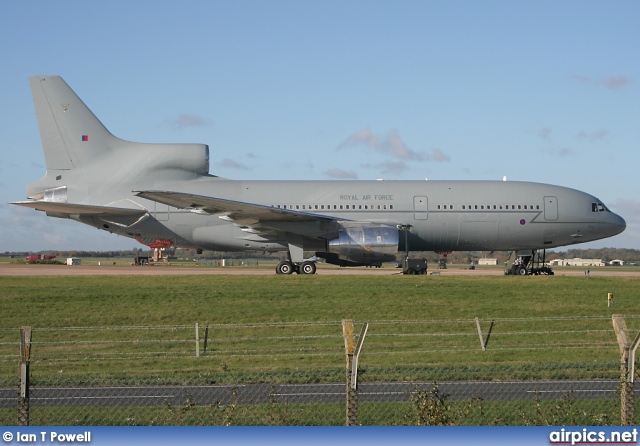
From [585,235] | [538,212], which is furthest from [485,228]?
[585,235]

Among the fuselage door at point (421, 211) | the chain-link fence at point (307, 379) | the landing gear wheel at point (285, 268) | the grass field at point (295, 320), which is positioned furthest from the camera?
the fuselage door at point (421, 211)

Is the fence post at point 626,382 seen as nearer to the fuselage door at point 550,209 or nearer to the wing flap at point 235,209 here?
the wing flap at point 235,209

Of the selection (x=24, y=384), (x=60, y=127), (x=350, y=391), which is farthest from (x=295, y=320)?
(x=60, y=127)

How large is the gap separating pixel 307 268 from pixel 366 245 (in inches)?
135

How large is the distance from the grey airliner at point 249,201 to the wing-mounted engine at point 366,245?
55 cm

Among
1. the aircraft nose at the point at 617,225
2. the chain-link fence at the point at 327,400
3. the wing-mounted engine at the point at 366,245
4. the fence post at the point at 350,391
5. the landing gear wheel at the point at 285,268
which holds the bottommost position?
the chain-link fence at the point at 327,400

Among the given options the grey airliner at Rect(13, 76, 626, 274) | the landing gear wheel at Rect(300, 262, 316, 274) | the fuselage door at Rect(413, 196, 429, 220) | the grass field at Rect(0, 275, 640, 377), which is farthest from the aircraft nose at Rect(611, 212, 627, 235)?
the landing gear wheel at Rect(300, 262, 316, 274)

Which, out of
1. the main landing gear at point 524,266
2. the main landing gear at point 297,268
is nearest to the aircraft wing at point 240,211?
the main landing gear at point 297,268

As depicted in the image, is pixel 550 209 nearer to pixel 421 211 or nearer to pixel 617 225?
pixel 617 225

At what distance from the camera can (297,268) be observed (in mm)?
42656

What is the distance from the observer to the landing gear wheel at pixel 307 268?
42.0m

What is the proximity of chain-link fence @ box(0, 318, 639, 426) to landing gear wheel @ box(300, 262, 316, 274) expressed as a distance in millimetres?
16329

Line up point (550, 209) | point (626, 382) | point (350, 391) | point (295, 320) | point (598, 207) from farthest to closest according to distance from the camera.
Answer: point (598, 207), point (550, 209), point (295, 320), point (626, 382), point (350, 391)

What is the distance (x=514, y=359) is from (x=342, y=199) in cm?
2303
